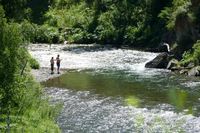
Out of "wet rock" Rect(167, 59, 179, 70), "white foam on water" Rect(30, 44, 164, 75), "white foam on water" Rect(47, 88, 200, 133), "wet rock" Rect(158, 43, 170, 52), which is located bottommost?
"white foam on water" Rect(47, 88, 200, 133)

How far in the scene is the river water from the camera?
35188mm

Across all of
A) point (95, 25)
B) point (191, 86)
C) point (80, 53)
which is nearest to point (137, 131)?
point (191, 86)

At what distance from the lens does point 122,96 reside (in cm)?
4534

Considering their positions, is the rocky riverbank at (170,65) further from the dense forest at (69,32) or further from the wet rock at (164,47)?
the wet rock at (164,47)

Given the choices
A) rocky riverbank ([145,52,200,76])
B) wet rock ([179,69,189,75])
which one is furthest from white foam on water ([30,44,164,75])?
wet rock ([179,69,189,75])

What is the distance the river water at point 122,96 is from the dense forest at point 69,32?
4.68 metres

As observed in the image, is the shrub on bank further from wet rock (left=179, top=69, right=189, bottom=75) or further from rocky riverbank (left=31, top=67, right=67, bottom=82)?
wet rock (left=179, top=69, right=189, bottom=75)

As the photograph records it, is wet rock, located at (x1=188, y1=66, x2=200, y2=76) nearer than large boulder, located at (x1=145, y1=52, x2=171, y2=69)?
Yes

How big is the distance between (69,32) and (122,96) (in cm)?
5419

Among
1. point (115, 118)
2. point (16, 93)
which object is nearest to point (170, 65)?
point (115, 118)

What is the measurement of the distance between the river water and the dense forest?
15.3 ft

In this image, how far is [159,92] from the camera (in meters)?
46.2

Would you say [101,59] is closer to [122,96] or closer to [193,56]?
[193,56]

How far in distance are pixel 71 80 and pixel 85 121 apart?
61.6ft
